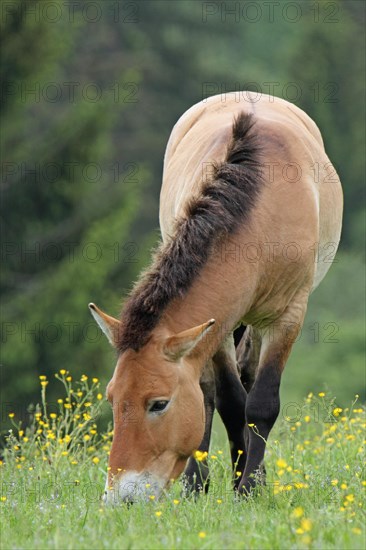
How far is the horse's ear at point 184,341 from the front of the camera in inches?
205

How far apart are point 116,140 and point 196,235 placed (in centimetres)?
2364

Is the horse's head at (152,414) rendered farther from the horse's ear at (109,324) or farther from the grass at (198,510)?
the grass at (198,510)

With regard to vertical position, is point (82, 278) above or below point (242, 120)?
below

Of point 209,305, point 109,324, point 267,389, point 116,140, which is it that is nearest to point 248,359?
point 267,389

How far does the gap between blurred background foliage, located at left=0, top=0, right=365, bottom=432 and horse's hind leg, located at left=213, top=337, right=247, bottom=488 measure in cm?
486

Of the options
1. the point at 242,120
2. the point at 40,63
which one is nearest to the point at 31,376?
the point at 40,63

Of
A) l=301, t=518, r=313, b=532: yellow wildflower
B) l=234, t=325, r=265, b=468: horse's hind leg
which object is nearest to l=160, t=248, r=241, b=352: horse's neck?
l=234, t=325, r=265, b=468: horse's hind leg

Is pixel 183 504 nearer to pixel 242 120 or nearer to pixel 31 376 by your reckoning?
pixel 242 120

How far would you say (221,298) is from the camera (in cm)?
559

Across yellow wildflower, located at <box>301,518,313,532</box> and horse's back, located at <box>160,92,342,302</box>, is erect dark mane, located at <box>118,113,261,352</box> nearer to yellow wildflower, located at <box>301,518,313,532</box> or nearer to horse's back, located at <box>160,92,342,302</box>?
→ horse's back, located at <box>160,92,342,302</box>

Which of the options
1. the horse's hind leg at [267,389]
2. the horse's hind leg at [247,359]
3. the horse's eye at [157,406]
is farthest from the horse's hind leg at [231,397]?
the horse's eye at [157,406]

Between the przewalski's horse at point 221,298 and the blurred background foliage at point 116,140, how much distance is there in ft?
16.1

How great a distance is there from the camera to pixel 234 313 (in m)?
5.73

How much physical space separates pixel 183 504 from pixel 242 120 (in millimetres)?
2281
